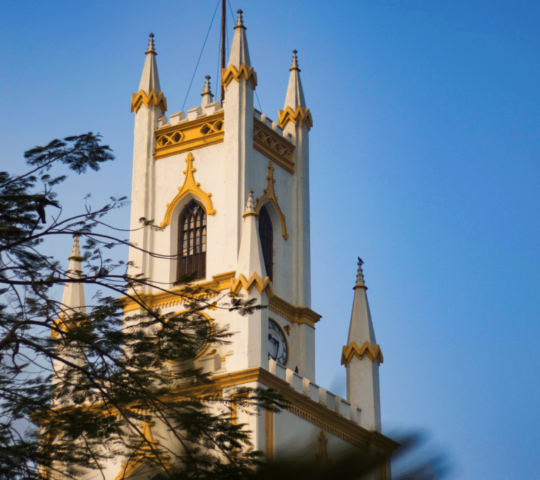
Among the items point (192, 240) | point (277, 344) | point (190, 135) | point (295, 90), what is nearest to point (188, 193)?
point (192, 240)

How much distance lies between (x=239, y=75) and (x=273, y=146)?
2.62 meters

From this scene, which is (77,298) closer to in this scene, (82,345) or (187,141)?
(187,141)

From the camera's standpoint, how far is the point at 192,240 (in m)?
28.8

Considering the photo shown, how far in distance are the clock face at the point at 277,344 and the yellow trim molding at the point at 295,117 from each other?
795 centimetres

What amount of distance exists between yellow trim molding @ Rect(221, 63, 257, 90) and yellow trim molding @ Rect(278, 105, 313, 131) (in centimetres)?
213

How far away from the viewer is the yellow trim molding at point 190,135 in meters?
29.6

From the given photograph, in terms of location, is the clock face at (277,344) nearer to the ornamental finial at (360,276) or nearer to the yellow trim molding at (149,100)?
the ornamental finial at (360,276)

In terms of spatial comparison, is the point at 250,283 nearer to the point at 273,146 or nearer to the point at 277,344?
the point at 277,344

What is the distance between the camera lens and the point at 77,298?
27.8 metres

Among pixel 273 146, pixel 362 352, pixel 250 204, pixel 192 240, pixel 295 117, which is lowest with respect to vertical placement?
pixel 362 352

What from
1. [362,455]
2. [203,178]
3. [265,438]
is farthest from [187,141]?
[362,455]

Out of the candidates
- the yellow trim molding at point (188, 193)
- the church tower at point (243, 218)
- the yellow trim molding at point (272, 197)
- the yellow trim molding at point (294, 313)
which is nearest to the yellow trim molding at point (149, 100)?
the church tower at point (243, 218)

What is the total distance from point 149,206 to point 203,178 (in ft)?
6.69

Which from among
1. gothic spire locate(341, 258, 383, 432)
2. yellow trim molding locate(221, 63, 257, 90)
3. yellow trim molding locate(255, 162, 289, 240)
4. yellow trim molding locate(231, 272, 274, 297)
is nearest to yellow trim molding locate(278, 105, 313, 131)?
yellow trim molding locate(221, 63, 257, 90)
